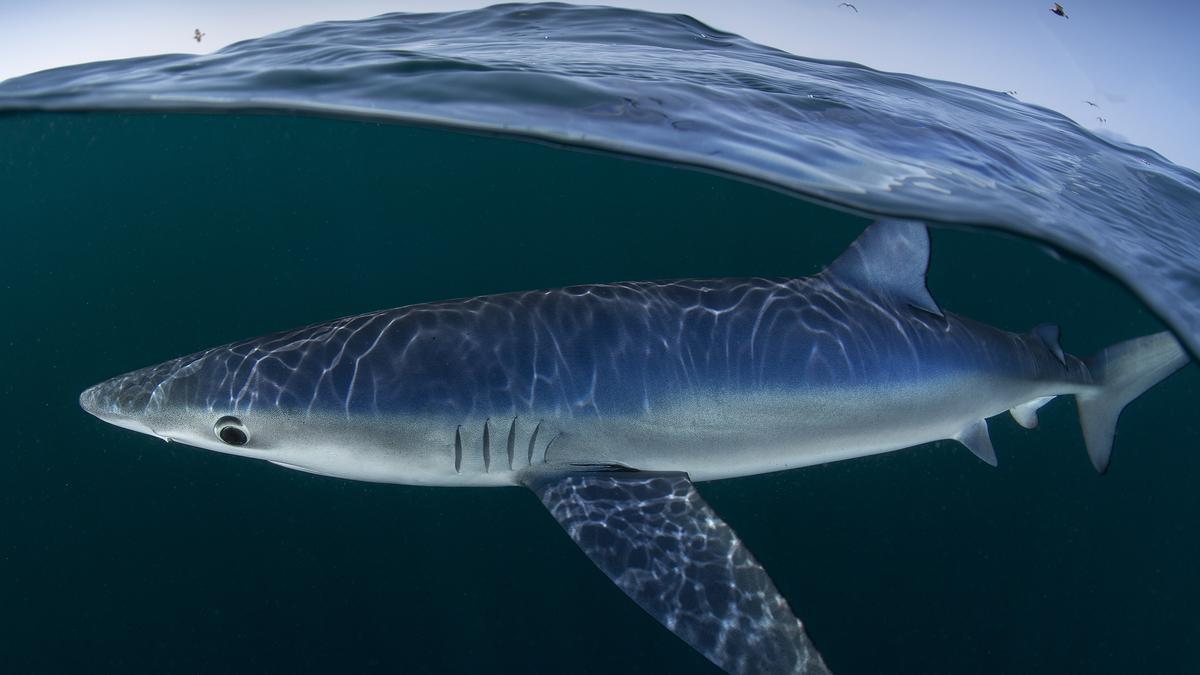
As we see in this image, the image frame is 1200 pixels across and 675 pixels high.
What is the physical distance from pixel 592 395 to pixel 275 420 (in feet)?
5.69

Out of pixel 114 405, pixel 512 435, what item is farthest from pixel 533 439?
pixel 114 405

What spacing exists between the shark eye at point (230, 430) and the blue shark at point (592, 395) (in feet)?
0.03

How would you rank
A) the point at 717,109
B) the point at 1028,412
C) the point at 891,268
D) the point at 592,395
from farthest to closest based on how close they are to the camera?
the point at 717,109 → the point at 1028,412 → the point at 891,268 → the point at 592,395

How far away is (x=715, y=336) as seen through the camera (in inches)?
154

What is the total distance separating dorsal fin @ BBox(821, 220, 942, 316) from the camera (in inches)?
171

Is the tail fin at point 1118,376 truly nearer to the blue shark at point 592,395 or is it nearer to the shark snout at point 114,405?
the blue shark at point 592,395

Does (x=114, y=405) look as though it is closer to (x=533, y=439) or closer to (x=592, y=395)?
(x=533, y=439)

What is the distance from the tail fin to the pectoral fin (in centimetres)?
335

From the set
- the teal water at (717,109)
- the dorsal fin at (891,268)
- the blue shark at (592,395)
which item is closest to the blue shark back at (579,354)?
the blue shark at (592,395)

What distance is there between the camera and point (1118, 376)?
4.89 meters

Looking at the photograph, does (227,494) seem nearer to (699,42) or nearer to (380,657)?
(380,657)

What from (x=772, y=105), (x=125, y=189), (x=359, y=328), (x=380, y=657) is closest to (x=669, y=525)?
(x=359, y=328)

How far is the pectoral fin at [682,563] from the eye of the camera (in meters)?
2.96

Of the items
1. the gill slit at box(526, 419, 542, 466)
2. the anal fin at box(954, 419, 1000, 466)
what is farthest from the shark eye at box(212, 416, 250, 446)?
the anal fin at box(954, 419, 1000, 466)
